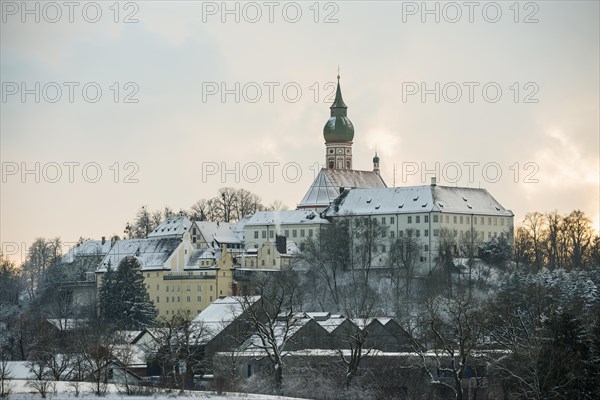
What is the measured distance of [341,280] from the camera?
377 feet

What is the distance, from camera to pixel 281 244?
127 m

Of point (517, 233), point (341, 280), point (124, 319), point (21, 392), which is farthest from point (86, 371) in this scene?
point (517, 233)

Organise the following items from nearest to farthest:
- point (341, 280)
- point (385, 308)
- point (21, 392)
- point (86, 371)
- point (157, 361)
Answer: point (21, 392), point (86, 371), point (157, 361), point (385, 308), point (341, 280)

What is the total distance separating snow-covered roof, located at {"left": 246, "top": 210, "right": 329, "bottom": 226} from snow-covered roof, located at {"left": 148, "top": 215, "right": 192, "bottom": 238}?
5.59m

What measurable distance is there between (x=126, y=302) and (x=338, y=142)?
177ft

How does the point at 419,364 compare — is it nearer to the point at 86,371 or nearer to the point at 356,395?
the point at 356,395

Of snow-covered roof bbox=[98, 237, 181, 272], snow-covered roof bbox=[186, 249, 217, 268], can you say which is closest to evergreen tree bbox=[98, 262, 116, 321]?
Result: snow-covered roof bbox=[98, 237, 181, 272]

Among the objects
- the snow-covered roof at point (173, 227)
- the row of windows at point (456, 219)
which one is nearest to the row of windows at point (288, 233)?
the snow-covered roof at point (173, 227)

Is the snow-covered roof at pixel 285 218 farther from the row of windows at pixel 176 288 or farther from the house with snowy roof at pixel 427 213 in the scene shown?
the row of windows at pixel 176 288

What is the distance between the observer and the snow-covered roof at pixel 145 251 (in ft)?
402

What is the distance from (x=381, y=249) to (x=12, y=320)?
109 ft

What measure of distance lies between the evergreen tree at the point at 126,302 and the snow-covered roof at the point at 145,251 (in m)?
10.7

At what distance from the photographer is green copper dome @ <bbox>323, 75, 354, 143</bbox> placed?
15475 cm

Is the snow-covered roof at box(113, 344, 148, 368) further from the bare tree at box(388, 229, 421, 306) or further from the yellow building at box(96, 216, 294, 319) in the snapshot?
the yellow building at box(96, 216, 294, 319)
